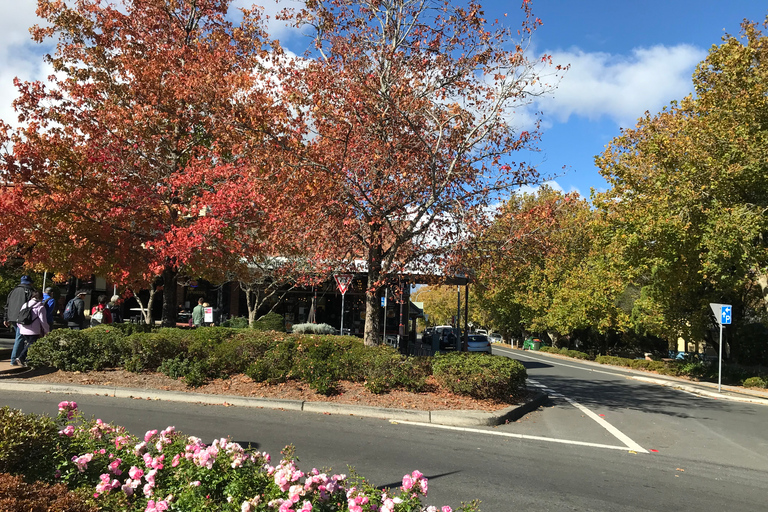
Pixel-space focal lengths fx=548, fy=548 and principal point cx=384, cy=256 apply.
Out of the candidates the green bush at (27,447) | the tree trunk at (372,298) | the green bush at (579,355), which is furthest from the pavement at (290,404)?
the green bush at (579,355)

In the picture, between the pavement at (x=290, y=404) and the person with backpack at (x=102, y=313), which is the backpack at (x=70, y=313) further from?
the pavement at (x=290, y=404)

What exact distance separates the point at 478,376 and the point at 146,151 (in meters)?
9.09

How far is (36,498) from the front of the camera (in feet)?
9.72

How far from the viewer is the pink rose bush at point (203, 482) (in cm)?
311

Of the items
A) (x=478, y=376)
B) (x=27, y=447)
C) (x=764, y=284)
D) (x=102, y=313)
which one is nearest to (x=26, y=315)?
(x=102, y=313)

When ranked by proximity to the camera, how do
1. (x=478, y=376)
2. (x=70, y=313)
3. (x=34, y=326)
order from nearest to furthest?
(x=478, y=376)
(x=34, y=326)
(x=70, y=313)

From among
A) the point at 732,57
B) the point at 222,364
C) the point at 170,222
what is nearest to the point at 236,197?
the point at 170,222

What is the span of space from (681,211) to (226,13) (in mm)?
15703

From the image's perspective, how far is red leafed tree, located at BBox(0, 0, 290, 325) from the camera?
1064cm

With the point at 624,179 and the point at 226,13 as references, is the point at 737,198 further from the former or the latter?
the point at 226,13

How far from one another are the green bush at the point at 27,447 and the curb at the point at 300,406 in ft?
18.1

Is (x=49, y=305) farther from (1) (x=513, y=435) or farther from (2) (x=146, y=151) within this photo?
(1) (x=513, y=435)

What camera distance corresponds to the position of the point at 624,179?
21188mm

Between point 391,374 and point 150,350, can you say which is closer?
point 391,374
